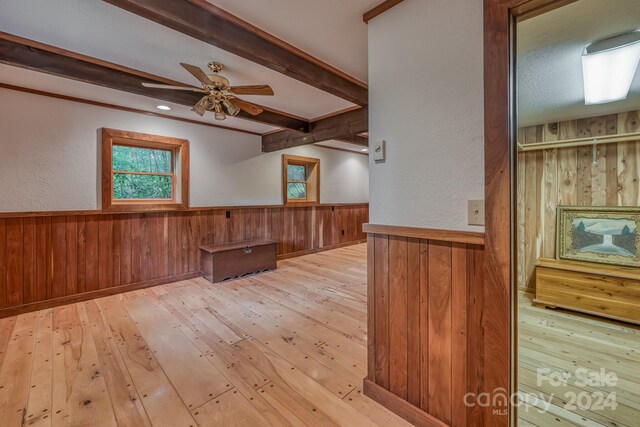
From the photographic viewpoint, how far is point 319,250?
19.7 feet

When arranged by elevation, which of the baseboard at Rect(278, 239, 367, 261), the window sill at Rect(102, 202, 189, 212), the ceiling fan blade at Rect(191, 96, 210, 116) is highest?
the ceiling fan blade at Rect(191, 96, 210, 116)

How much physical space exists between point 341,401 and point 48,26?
10.3 feet

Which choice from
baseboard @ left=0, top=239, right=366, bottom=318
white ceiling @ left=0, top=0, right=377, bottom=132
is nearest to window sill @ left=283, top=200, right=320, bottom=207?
baseboard @ left=0, top=239, right=366, bottom=318

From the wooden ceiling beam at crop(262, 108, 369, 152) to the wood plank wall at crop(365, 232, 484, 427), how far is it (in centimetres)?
232

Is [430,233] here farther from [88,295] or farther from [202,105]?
[88,295]

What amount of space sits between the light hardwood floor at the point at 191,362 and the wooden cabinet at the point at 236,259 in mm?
567

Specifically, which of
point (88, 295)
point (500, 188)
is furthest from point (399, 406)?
point (88, 295)

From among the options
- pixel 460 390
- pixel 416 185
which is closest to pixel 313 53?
pixel 416 185

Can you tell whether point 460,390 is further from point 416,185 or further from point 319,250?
point 319,250

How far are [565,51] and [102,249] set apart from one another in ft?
16.1

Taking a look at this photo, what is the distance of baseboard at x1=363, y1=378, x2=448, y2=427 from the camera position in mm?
1397

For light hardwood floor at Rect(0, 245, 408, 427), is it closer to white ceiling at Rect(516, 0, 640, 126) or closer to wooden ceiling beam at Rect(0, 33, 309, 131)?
wooden ceiling beam at Rect(0, 33, 309, 131)

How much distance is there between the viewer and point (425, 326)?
55.3 inches

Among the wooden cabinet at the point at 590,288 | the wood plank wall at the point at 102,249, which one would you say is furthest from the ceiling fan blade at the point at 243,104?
the wooden cabinet at the point at 590,288
